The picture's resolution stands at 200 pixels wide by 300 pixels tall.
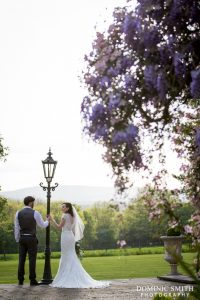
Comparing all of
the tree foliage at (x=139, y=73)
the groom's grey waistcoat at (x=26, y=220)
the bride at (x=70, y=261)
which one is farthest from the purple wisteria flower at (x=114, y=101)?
the groom's grey waistcoat at (x=26, y=220)

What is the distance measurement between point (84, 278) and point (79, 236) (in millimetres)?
1317

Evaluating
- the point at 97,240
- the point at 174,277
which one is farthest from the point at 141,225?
the point at 174,277

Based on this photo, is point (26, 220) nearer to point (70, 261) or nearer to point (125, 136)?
point (70, 261)

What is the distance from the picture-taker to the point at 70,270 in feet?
50.9

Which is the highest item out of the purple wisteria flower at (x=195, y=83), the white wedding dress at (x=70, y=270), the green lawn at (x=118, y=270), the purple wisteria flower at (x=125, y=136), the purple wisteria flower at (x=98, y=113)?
the purple wisteria flower at (x=195, y=83)

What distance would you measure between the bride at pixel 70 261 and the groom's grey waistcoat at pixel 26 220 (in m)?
0.57

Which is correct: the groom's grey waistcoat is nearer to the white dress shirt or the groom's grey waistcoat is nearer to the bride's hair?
the white dress shirt

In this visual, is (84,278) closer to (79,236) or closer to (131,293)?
(79,236)

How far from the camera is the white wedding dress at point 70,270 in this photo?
15.0 m

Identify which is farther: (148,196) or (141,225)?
(141,225)

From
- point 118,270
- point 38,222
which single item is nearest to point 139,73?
point 38,222

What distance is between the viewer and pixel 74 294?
13016 mm

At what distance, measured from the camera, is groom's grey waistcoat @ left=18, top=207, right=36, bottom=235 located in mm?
14852

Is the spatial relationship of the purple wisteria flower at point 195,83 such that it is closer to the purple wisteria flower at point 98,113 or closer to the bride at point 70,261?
the purple wisteria flower at point 98,113
